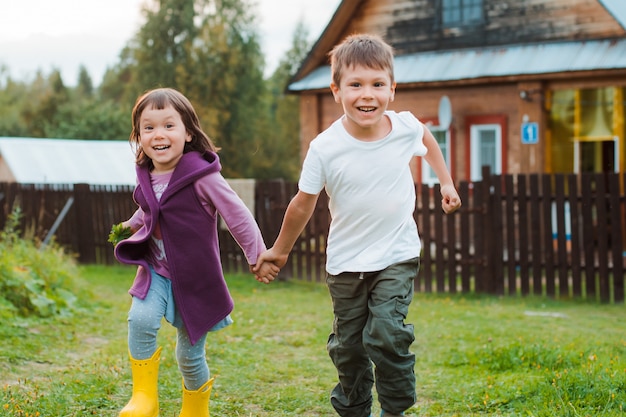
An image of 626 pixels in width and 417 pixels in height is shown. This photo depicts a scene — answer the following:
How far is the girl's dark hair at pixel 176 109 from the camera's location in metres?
4.20

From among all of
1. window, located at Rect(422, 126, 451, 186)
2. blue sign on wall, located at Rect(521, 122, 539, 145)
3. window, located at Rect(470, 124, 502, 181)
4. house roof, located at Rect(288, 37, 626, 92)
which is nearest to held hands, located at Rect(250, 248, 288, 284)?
house roof, located at Rect(288, 37, 626, 92)

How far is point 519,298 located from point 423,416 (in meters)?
5.90

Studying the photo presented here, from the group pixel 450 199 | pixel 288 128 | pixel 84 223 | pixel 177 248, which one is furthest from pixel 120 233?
pixel 288 128

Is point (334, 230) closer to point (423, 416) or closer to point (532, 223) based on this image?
point (423, 416)

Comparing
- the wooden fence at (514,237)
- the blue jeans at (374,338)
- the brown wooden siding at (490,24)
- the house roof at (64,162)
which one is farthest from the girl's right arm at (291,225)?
the house roof at (64,162)

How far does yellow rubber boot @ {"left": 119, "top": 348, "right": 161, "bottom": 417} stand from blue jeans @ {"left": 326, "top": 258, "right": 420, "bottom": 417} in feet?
2.93

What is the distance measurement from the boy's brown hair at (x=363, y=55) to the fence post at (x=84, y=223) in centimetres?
1137

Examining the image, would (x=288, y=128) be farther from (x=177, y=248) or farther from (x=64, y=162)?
(x=177, y=248)

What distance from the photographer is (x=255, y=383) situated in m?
5.54

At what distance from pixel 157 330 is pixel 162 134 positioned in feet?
3.13

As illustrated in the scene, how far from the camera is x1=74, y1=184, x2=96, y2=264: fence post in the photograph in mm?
14820

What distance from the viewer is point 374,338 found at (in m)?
4.00

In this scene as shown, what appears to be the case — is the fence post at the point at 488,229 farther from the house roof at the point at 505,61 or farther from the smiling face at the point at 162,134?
the smiling face at the point at 162,134

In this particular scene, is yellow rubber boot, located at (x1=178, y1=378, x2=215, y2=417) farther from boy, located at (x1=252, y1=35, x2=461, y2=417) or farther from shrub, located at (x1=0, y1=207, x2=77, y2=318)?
shrub, located at (x1=0, y1=207, x2=77, y2=318)
